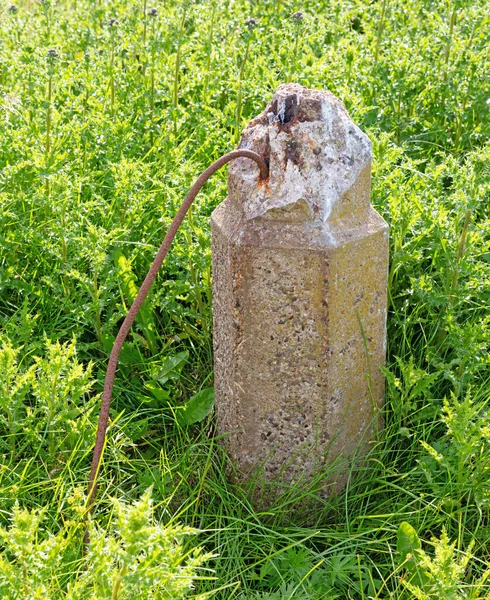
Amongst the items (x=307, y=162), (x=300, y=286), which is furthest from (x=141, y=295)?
(x=307, y=162)

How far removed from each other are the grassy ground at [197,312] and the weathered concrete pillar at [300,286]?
16 cm

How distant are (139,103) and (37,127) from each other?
0.53m

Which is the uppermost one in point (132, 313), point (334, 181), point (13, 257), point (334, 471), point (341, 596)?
point (334, 181)

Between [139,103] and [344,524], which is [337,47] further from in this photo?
[344,524]

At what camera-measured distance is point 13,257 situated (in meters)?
3.25

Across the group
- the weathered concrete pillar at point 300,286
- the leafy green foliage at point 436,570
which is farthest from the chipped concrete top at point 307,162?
the leafy green foliage at point 436,570

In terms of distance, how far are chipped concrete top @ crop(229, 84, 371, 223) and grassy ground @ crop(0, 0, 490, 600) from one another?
511 millimetres

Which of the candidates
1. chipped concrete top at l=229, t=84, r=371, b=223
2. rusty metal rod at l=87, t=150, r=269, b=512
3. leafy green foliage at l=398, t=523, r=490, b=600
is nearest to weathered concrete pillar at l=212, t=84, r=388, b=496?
chipped concrete top at l=229, t=84, r=371, b=223

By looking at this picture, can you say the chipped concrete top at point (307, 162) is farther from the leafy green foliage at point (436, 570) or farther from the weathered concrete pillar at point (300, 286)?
the leafy green foliage at point (436, 570)

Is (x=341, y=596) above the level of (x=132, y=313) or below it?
below

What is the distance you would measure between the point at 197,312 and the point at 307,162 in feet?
3.01

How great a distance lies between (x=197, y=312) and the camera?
313cm

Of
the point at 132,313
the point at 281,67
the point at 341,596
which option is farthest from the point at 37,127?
the point at 341,596

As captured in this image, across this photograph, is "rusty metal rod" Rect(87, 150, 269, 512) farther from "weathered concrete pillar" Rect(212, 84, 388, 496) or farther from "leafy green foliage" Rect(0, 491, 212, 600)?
"leafy green foliage" Rect(0, 491, 212, 600)
